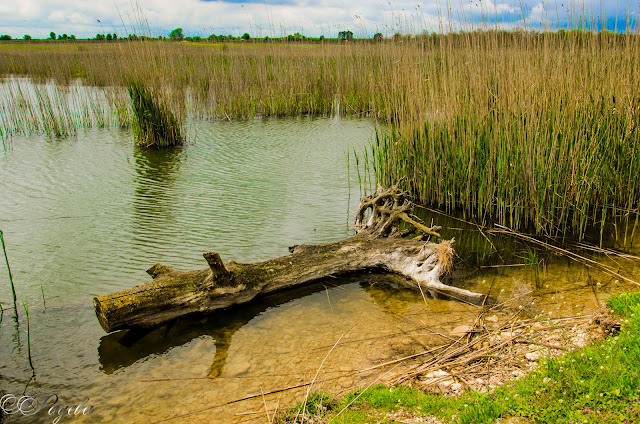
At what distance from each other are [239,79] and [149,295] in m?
10.3

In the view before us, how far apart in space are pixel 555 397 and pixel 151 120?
861 cm

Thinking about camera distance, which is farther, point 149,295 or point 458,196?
point 458,196

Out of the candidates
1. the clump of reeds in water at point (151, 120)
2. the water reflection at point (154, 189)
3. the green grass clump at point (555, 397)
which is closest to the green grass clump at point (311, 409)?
the green grass clump at point (555, 397)

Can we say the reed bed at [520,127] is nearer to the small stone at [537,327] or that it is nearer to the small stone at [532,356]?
the small stone at [537,327]

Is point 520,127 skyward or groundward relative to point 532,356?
skyward

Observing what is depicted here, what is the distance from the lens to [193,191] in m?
6.79

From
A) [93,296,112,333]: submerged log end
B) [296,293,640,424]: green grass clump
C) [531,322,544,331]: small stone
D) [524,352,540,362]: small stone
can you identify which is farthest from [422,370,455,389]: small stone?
[93,296,112,333]: submerged log end

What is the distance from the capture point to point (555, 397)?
7.24ft

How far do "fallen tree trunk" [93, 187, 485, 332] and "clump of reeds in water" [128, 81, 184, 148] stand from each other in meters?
5.90

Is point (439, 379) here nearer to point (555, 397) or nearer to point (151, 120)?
point (555, 397)

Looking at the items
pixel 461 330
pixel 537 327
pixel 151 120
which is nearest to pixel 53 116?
pixel 151 120

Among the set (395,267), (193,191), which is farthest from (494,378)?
(193,191)

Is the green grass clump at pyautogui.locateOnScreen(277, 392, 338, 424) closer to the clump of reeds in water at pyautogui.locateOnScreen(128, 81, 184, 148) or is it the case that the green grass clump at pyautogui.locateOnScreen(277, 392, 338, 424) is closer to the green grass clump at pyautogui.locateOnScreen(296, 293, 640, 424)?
the green grass clump at pyautogui.locateOnScreen(296, 293, 640, 424)

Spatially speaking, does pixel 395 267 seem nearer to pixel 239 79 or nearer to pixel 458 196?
pixel 458 196
